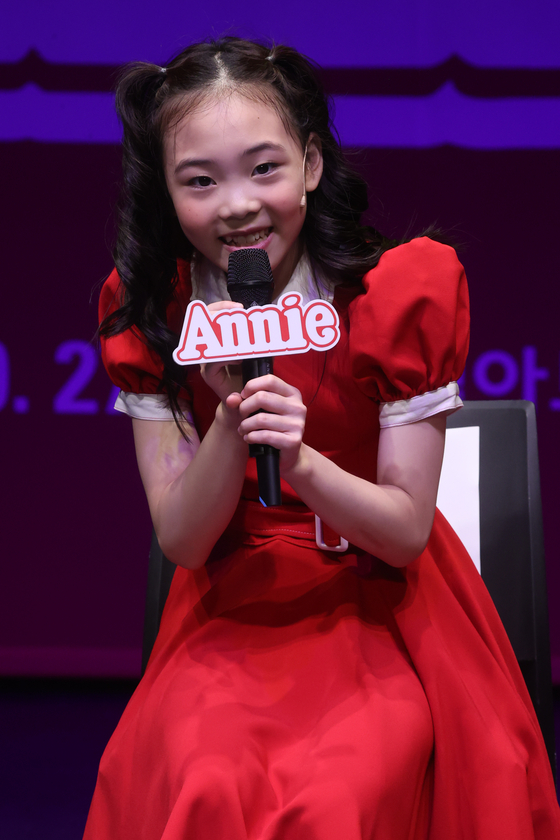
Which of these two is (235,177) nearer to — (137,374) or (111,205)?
(137,374)

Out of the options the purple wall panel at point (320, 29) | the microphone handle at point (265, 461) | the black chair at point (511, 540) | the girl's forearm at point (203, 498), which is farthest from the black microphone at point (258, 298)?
the purple wall panel at point (320, 29)

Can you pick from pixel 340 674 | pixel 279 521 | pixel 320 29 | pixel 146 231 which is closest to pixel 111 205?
pixel 320 29

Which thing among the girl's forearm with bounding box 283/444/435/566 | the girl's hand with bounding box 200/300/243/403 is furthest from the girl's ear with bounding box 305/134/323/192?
the girl's forearm with bounding box 283/444/435/566

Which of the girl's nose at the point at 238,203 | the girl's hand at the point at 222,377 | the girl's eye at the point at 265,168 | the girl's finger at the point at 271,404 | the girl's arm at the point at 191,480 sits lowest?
the girl's arm at the point at 191,480

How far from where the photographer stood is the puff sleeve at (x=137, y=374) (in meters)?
0.99

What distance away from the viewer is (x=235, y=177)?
2.82ft

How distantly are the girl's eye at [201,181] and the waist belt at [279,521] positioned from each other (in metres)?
0.38

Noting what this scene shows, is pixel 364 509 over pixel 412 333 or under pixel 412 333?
under

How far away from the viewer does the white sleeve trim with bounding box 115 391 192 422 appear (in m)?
1.00

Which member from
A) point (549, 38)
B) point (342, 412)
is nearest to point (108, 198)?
point (549, 38)

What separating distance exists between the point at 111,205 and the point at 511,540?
4.43 ft

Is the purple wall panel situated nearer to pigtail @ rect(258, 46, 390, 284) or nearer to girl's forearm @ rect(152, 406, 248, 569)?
pigtail @ rect(258, 46, 390, 284)

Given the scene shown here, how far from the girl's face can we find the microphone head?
3.7 inches

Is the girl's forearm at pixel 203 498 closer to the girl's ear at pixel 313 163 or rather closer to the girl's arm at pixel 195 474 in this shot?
the girl's arm at pixel 195 474
